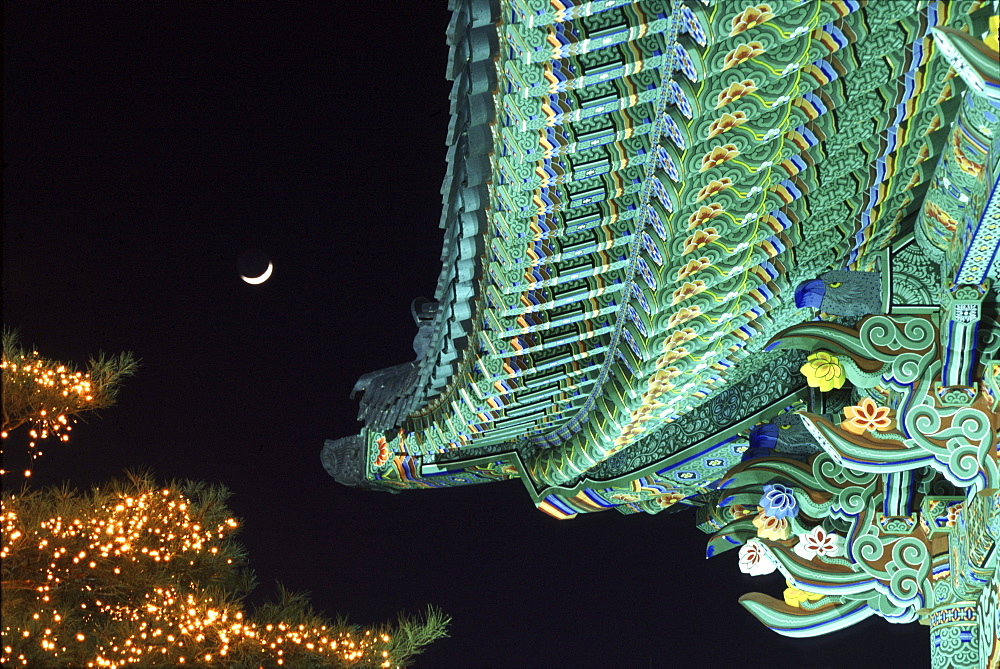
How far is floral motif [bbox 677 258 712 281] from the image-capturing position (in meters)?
2.87

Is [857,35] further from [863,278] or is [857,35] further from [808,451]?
[808,451]

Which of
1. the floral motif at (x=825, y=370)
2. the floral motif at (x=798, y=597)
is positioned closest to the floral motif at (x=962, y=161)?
the floral motif at (x=825, y=370)

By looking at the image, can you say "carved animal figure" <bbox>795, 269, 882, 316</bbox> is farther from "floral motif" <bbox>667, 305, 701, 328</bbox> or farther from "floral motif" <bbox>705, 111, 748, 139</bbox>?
"floral motif" <bbox>705, 111, 748, 139</bbox>

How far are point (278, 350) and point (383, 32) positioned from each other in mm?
1790

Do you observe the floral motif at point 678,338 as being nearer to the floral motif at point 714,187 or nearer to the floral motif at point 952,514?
the floral motif at point 714,187

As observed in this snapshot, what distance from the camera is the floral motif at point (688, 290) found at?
293 centimetres

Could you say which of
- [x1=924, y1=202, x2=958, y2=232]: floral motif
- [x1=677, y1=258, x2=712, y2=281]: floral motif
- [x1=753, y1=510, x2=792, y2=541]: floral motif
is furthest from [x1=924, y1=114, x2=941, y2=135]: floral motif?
[x1=753, y1=510, x2=792, y2=541]: floral motif

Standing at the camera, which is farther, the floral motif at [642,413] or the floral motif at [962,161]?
the floral motif at [642,413]

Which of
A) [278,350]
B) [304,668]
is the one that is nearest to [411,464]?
[304,668]

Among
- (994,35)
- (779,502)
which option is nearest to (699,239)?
(994,35)

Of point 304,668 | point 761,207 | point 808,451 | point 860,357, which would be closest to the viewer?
point 761,207

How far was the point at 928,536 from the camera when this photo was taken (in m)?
3.28

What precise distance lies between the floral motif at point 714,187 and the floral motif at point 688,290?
1.00 ft

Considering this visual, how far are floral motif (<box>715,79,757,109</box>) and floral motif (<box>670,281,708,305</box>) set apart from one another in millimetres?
628
